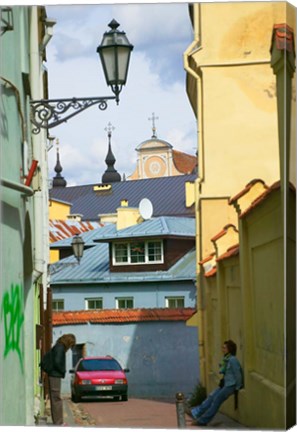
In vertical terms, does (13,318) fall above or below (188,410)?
above

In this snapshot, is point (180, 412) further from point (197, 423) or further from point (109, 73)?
point (109, 73)

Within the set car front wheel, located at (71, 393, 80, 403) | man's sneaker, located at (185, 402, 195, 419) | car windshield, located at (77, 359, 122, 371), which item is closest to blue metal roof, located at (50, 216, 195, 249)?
car windshield, located at (77, 359, 122, 371)

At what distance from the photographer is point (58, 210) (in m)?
10.1

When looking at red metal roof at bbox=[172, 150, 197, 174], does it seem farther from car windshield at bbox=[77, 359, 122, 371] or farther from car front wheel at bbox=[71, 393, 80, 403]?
car front wheel at bbox=[71, 393, 80, 403]

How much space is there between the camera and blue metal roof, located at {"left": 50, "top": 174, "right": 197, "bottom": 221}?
32.6 ft

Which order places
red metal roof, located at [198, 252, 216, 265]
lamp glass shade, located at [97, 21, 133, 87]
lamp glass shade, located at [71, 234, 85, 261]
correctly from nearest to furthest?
lamp glass shade, located at [97, 21, 133, 87] → red metal roof, located at [198, 252, 216, 265] → lamp glass shade, located at [71, 234, 85, 261]

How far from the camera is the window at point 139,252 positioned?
10.0 meters

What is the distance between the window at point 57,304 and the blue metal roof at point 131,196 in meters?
0.65

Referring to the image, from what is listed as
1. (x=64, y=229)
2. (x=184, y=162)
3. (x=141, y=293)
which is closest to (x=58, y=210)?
(x=64, y=229)

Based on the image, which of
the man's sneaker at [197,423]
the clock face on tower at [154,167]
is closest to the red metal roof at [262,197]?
the clock face on tower at [154,167]

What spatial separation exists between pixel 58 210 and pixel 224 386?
1.75m

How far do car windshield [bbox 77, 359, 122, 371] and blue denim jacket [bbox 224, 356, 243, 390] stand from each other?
761 mm

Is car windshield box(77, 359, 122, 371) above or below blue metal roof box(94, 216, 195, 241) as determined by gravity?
below

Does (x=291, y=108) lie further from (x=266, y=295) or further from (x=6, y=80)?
(x=6, y=80)
